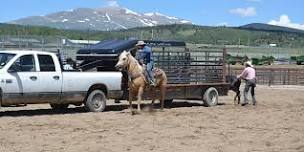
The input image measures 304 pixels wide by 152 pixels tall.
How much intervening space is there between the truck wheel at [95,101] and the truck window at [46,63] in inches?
59.7

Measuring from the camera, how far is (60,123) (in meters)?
14.2

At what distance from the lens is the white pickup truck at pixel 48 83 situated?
15.4m

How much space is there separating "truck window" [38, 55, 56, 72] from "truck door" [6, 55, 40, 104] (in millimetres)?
236

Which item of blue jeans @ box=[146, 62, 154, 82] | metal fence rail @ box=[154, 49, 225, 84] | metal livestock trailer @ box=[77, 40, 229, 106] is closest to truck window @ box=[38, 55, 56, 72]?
metal livestock trailer @ box=[77, 40, 229, 106]

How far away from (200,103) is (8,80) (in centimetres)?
927

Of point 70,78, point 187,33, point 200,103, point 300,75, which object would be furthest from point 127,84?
point 187,33

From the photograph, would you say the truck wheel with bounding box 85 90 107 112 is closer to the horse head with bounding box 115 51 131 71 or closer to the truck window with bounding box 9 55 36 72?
the horse head with bounding box 115 51 131 71

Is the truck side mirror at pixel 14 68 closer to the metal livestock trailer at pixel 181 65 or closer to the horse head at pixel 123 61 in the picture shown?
the horse head at pixel 123 61

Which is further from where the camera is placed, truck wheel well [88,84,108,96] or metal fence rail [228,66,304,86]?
metal fence rail [228,66,304,86]

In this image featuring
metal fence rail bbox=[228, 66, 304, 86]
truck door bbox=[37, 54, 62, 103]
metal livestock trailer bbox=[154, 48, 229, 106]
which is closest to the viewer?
truck door bbox=[37, 54, 62, 103]

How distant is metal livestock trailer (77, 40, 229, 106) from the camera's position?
19141 millimetres

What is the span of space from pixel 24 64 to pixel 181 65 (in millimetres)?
6091

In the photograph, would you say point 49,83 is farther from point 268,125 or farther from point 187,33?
point 187,33

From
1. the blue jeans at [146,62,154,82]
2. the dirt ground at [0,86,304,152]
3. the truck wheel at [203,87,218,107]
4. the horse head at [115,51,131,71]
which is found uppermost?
the horse head at [115,51,131,71]
